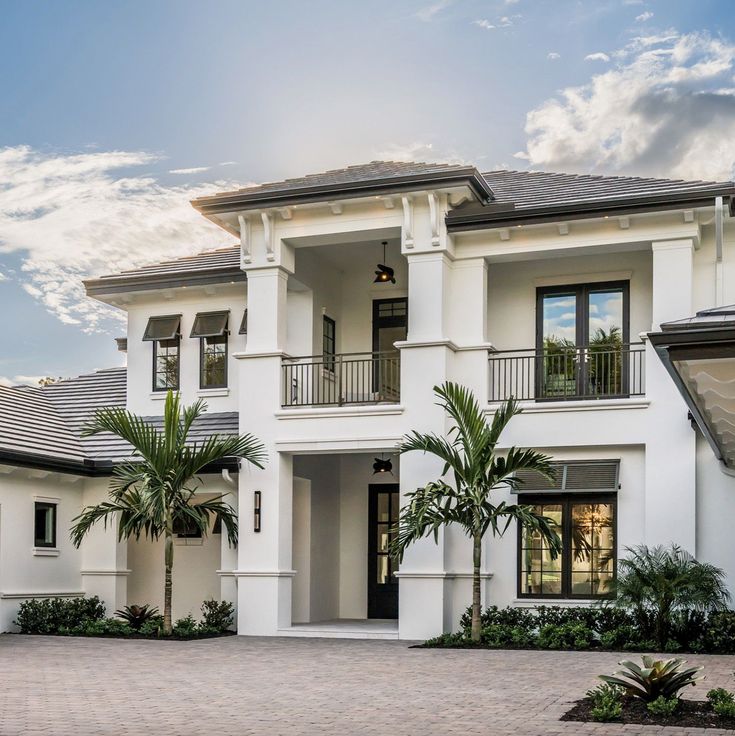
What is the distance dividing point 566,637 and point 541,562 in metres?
2.02

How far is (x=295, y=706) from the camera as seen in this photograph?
1075 centimetres

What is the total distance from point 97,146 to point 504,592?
15.8 metres

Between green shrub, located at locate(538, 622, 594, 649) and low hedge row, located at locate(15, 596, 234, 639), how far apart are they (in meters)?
5.73

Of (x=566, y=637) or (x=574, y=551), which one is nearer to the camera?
(x=566, y=637)

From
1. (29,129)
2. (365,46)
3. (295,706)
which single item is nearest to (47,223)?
(29,129)

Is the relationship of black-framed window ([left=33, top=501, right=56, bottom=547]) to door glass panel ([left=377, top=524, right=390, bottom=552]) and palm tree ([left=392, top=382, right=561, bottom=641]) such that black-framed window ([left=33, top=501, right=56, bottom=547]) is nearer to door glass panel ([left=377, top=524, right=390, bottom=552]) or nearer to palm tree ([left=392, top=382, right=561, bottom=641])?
door glass panel ([left=377, top=524, right=390, bottom=552])

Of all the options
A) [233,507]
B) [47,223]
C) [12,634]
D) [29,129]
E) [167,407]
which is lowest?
[12,634]

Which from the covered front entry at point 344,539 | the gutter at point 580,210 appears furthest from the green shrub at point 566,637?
the gutter at point 580,210

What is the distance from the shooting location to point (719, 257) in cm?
1731

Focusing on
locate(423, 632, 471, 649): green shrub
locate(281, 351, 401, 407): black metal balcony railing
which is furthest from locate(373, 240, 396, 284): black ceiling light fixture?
locate(423, 632, 471, 649): green shrub

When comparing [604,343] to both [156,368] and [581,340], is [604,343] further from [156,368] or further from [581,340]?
[156,368]

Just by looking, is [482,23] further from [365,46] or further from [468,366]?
[468,366]

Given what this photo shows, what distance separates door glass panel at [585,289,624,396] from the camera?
1895 centimetres

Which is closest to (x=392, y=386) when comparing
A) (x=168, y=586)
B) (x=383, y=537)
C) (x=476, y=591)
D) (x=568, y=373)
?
(x=383, y=537)
